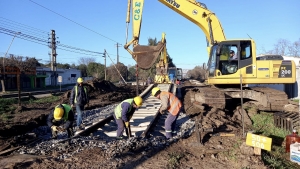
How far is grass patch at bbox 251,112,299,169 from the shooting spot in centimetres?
526

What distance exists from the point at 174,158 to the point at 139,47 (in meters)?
7.61

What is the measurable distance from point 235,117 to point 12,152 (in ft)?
25.4

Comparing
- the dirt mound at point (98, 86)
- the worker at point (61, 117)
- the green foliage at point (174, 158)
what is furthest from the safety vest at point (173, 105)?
the dirt mound at point (98, 86)

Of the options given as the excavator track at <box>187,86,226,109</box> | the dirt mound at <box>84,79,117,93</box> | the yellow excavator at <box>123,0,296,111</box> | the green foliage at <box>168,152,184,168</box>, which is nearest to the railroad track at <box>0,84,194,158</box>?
the green foliage at <box>168,152,184,168</box>

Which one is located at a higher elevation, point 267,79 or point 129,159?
point 267,79

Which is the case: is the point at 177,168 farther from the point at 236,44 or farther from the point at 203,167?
the point at 236,44

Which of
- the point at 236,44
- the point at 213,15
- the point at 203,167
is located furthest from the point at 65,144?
the point at 213,15

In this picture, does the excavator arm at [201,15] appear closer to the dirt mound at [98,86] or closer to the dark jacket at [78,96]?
the dark jacket at [78,96]

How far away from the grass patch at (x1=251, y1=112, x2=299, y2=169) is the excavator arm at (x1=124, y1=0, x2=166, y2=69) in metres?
5.04

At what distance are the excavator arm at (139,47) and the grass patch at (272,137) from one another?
5.04 metres

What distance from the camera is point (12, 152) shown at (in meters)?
5.75

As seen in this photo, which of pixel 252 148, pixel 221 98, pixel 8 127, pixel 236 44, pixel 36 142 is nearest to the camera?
pixel 252 148

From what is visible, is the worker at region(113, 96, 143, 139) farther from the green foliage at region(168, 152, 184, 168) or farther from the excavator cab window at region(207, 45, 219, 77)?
the excavator cab window at region(207, 45, 219, 77)

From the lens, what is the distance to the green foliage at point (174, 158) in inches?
190
